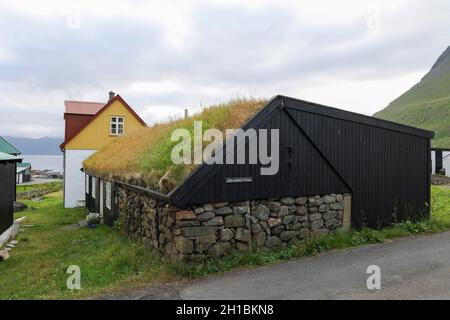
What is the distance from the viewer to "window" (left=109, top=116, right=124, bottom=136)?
25625 millimetres

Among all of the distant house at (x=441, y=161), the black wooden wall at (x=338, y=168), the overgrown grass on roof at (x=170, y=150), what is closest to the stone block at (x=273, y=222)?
the black wooden wall at (x=338, y=168)

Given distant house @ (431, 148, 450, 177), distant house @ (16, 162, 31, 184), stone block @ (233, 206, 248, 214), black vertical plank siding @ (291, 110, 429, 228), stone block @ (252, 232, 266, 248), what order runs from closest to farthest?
stone block @ (233, 206, 248, 214)
stone block @ (252, 232, 266, 248)
black vertical plank siding @ (291, 110, 429, 228)
distant house @ (431, 148, 450, 177)
distant house @ (16, 162, 31, 184)

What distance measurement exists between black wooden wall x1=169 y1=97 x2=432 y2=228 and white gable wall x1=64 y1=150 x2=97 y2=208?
1943 cm

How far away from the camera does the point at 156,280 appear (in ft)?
23.2

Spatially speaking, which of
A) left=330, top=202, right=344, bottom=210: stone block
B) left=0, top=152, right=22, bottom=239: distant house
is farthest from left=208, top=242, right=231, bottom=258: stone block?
left=0, top=152, right=22, bottom=239: distant house

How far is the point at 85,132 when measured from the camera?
81.6 ft

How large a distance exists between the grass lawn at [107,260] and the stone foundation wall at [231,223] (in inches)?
10.5

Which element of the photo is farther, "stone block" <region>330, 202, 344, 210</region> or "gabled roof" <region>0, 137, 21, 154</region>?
"gabled roof" <region>0, 137, 21, 154</region>

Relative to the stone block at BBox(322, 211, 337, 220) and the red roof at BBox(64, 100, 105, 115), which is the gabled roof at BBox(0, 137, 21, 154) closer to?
the red roof at BBox(64, 100, 105, 115)

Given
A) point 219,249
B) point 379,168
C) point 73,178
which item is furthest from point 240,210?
point 73,178

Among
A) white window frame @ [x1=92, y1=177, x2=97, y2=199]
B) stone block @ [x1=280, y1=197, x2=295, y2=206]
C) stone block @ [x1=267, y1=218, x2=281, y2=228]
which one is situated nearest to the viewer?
stone block @ [x1=267, y1=218, x2=281, y2=228]

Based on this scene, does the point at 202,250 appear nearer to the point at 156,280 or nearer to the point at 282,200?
the point at 156,280
